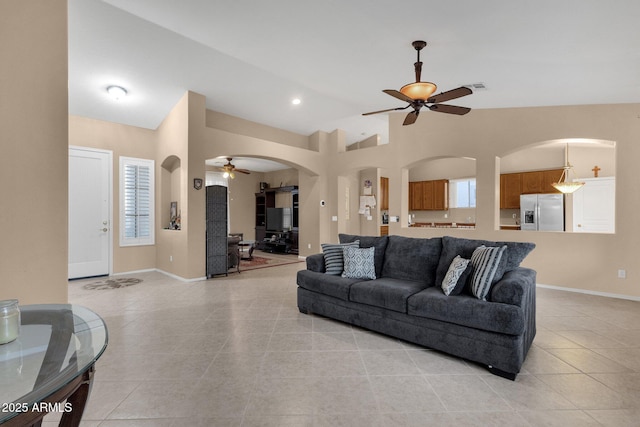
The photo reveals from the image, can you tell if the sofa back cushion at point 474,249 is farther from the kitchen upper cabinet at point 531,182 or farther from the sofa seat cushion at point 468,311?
the kitchen upper cabinet at point 531,182

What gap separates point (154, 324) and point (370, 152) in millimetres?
5667

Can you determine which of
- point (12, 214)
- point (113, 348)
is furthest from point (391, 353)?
point (12, 214)

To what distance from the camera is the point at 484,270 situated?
8.46ft

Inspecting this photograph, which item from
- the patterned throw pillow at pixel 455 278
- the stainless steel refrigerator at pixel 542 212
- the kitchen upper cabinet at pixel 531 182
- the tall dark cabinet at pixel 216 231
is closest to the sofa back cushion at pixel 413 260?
the patterned throw pillow at pixel 455 278

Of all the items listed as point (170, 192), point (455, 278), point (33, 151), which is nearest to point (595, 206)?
point (455, 278)

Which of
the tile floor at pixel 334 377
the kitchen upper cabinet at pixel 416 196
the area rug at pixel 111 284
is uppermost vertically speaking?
the kitchen upper cabinet at pixel 416 196

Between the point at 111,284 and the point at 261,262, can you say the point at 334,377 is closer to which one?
the point at 111,284

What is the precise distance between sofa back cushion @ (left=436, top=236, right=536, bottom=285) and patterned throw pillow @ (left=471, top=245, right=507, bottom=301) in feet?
0.32

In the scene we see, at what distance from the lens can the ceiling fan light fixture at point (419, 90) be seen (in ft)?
10.3

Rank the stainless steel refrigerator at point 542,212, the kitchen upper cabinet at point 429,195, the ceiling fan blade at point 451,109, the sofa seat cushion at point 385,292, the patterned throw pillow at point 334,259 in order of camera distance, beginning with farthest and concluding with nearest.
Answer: the kitchen upper cabinet at point 429,195
the stainless steel refrigerator at point 542,212
the ceiling fan blade at point 451,109
the patterned throw pillow at point 334,259
the sofa seat cushion at point 385,292

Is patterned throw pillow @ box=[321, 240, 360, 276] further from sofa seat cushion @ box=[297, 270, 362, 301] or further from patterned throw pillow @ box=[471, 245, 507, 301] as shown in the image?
patterned throw pillow @ box=[471, 245, 507, 301]

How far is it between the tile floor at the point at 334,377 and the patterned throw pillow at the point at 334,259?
1.92 ft

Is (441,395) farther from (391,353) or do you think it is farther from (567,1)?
(567,1)

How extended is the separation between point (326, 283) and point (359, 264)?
17.8 inches
